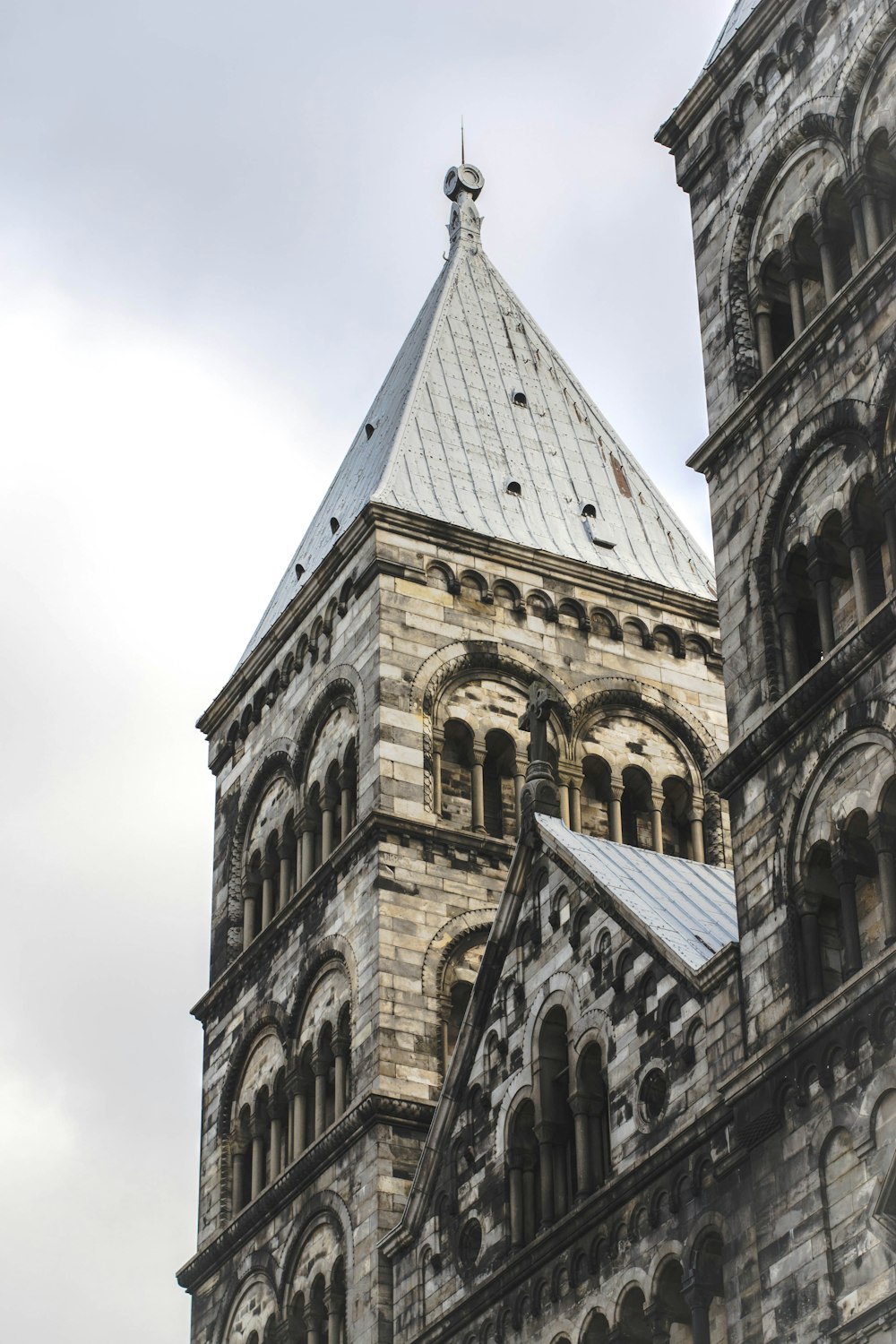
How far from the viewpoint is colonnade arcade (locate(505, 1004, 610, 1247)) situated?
3381cm

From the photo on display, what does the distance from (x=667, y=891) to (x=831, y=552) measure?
6351 millimetres

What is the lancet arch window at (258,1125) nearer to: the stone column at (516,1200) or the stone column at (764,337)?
the stone column at (516,1200)

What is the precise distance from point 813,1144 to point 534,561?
72.1 ft

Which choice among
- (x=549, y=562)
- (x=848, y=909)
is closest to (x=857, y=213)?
(x=848, y=909)

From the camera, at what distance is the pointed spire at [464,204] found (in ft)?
195

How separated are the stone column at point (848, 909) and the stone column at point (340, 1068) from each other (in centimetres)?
1477

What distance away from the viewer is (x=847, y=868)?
29859mm

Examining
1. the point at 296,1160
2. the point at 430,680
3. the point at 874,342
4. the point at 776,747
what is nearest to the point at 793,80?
the point at 874,342

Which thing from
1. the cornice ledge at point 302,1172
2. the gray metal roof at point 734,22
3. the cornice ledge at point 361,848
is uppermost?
the gray metal roof at point 734,22

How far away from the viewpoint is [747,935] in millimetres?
31484

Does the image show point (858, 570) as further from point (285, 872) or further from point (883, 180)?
point (285, 872)

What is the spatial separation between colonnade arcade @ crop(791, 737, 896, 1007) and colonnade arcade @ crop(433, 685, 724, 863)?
1547 cm

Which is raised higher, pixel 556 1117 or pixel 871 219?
pixel 871 219

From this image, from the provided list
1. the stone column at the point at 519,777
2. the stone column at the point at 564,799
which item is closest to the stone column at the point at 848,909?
the stone column at the point at 564,799
